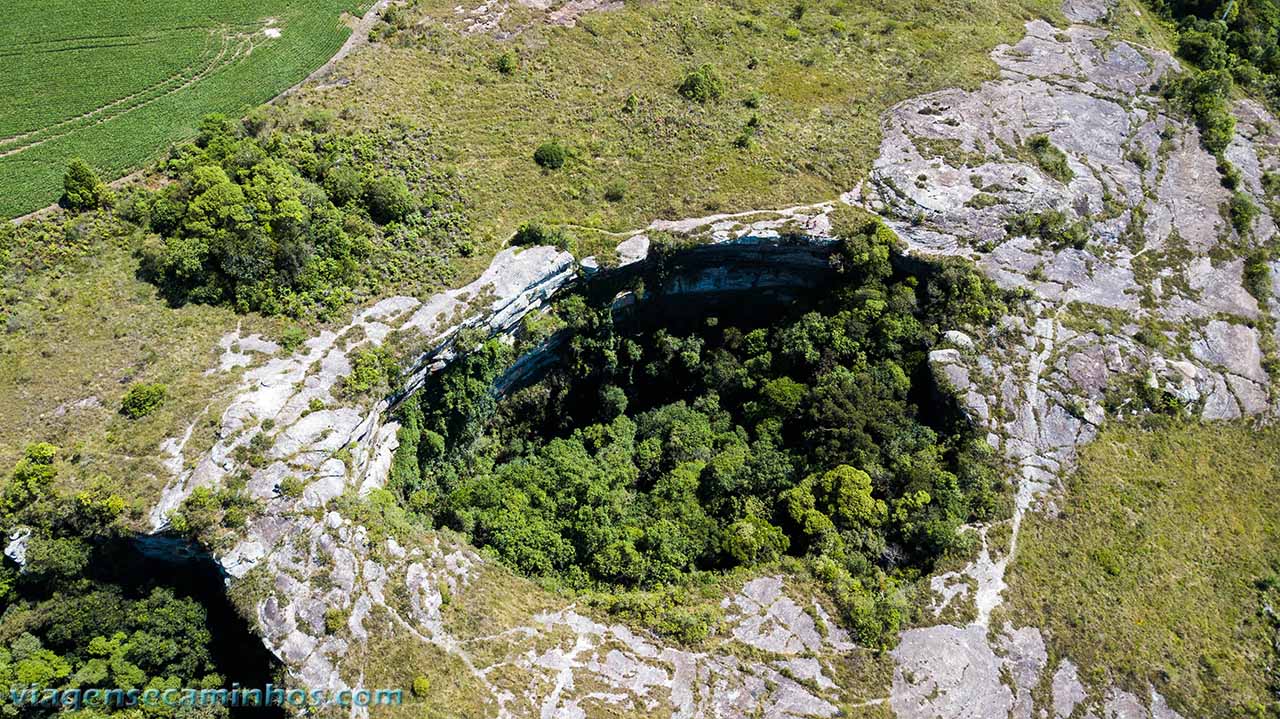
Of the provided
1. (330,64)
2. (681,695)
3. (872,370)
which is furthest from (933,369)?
(330,64)

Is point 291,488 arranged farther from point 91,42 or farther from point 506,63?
point 91,42

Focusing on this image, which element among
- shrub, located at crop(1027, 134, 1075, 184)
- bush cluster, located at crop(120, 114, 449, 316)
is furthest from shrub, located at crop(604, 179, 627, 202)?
shrub, located at crop(1027, 134, 1075, 184)

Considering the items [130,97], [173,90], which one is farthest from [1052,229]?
[130,97]

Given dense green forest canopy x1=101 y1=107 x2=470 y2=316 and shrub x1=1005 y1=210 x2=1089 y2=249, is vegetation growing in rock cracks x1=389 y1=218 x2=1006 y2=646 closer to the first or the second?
shrub x1=1005 y1=210 x2=1089 y2=249

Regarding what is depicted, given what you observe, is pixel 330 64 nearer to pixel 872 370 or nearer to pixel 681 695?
pixel 872 370

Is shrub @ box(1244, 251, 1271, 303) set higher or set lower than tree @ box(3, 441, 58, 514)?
lower

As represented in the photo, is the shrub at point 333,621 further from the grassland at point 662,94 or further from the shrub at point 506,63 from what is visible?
the shrub at point 506,63

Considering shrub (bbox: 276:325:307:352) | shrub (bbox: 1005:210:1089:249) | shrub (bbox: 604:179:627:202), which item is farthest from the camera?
shrub (bbox: 1005:210:1089:249)
